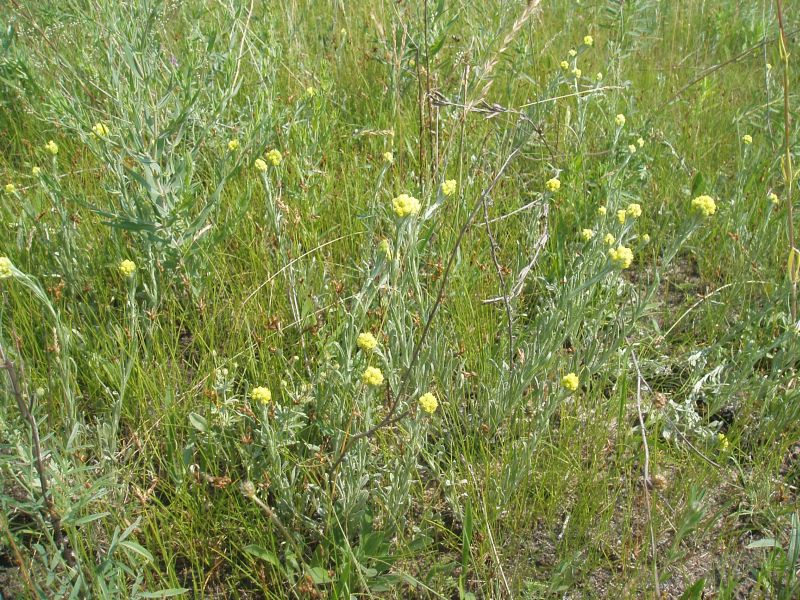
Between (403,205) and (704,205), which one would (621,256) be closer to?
(704,205)

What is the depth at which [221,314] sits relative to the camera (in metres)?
2.28

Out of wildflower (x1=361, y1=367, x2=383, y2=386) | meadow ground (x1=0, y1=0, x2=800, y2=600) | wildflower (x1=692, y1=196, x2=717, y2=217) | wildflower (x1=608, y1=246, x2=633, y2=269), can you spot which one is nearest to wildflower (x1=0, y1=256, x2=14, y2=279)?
meadow ground (x1=0, y1=0, x2=800, y2=600)

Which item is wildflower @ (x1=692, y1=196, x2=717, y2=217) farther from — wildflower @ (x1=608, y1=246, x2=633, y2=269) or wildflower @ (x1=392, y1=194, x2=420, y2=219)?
wildflower @ (x1=392, y1=194, x2=420, y2=219)

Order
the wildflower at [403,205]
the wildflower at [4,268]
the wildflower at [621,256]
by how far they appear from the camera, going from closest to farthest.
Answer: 1. the wildflower at [4,268]
2. the wildflower at [403,205]
3. the wildflower at [621,256]

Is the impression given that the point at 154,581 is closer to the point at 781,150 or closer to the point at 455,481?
the point at 455,481

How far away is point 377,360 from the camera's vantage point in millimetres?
2006

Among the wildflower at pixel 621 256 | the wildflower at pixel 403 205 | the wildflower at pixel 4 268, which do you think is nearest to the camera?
the wildflower at pixel 4 268

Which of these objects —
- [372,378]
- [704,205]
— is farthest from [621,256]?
[372,378]

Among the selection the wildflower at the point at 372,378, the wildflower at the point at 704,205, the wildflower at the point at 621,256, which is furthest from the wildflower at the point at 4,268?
the wildflower at the point at 704,205

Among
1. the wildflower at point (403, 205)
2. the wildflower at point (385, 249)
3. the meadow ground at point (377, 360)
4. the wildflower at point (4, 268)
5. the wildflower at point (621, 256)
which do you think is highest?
the wildflower at point (403, 205)

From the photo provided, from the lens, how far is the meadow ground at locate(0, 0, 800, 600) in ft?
5.40

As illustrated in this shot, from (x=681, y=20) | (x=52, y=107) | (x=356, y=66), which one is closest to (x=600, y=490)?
(x=52, y=107)

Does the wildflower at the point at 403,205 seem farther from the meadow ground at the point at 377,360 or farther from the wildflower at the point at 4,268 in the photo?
the wildflower at the point at 4,268

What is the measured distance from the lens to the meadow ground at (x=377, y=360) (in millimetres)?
1646
